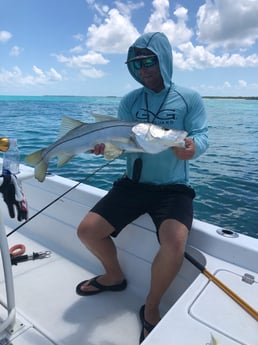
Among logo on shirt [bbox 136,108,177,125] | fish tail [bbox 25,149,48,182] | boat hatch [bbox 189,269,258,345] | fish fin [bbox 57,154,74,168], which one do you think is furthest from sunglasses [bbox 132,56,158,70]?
boat hatch [bbox 189,269,258,345]

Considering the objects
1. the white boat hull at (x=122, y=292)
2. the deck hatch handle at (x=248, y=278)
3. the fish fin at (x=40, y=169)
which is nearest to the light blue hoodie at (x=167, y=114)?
the white boat hull at (x=122, y=292)

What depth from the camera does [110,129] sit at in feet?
6.97

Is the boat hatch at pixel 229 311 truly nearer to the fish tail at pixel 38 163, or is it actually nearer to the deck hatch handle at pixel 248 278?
the deck hatch handle at pixel 248 278

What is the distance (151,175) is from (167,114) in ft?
1.62

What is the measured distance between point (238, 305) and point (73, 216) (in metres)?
1.88

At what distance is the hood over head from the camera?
2.42 meters

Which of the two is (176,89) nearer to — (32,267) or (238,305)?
(238,305)

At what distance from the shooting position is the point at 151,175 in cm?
249

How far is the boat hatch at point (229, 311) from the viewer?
139 centimetres

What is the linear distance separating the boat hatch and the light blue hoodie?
94 centimetres

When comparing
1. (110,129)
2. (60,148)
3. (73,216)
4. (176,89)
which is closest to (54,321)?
(73,216)

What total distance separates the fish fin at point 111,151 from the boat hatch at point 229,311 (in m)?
1.00

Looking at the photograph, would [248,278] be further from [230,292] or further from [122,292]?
[122,292]

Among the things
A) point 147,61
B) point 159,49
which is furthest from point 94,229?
point 159,49
